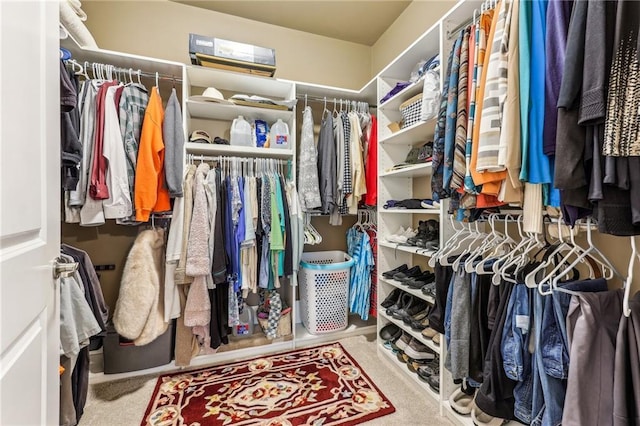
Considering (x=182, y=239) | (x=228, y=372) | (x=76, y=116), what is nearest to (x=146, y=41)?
(x=76, y=116)

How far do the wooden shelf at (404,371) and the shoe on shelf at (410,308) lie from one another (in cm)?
29

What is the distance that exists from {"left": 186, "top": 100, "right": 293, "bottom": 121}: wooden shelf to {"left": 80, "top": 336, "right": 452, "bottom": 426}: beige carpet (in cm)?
190

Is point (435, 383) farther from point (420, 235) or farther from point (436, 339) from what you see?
point (420, 235)

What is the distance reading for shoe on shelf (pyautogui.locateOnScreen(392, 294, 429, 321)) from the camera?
72.4 inches

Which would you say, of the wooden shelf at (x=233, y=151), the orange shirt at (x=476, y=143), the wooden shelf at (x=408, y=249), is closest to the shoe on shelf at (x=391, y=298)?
the wooden shelf at (x=408, y=249)

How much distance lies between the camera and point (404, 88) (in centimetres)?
186

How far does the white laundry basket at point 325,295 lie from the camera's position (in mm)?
2232

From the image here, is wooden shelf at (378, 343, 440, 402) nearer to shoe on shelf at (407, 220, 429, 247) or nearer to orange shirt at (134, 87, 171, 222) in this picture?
shoe on shelf at (407, 220, 429, 247)

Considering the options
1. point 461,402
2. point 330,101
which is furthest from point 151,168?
point 461,402

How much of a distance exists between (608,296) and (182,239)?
204 centimetres

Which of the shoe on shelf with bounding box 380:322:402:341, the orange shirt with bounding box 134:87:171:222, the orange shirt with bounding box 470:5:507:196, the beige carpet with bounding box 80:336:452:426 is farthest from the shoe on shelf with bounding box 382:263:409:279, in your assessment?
the orange shirt with bounding box 134:87:171:222

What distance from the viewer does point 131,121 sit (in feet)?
5.73

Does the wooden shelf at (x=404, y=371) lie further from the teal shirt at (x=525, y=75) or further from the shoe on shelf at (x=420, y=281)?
the teal shirt at (x=525, y=75)

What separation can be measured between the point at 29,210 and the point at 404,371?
79.2 inches
